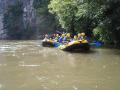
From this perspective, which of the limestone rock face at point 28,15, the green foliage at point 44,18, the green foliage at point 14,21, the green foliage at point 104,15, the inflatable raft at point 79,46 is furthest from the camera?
the green foliage at point 14,21

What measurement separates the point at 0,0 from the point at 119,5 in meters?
34.6

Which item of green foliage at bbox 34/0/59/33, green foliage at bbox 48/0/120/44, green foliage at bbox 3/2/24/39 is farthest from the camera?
green foliage at bbox 3/2/24/39

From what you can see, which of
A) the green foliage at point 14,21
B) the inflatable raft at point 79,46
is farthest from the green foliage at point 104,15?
the green foliage at point 14,21

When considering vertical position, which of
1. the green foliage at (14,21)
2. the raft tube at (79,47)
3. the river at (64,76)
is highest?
the green foliage at (14,21)

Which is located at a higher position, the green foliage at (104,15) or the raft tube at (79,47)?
the green foliage at (104,15)

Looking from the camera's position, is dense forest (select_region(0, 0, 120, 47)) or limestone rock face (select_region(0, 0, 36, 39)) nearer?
dense forest (select_region(0, 0, 120, 47))

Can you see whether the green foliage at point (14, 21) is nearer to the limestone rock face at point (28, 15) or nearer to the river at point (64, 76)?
the limestone rock face at point (28, 15)

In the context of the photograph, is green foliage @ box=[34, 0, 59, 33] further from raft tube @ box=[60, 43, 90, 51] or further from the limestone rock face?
raft tube @ box=[60, 43, 90, 51]

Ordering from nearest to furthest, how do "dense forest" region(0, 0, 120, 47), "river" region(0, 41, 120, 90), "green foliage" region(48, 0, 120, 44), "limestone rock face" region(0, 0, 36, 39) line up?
"river" region(0, 41, 120, 90) → "green foliage" region(48, 0, 120, 44) → "dense forest" region(0, 0, 120, 47) → "limestone rock face" region(0, 0, 36, 39)

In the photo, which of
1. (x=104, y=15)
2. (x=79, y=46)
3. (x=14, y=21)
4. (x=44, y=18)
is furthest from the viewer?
(x=14, y=21)

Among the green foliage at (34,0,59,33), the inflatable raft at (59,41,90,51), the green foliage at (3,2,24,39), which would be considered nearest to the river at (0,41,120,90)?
the inflatable raft at (59,41,90,51)

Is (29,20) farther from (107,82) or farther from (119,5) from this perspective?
(107,82)

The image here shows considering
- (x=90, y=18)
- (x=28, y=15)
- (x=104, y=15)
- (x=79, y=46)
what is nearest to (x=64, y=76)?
(x=79, y=46)

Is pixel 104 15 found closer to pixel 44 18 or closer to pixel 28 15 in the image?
pixel 44 18
